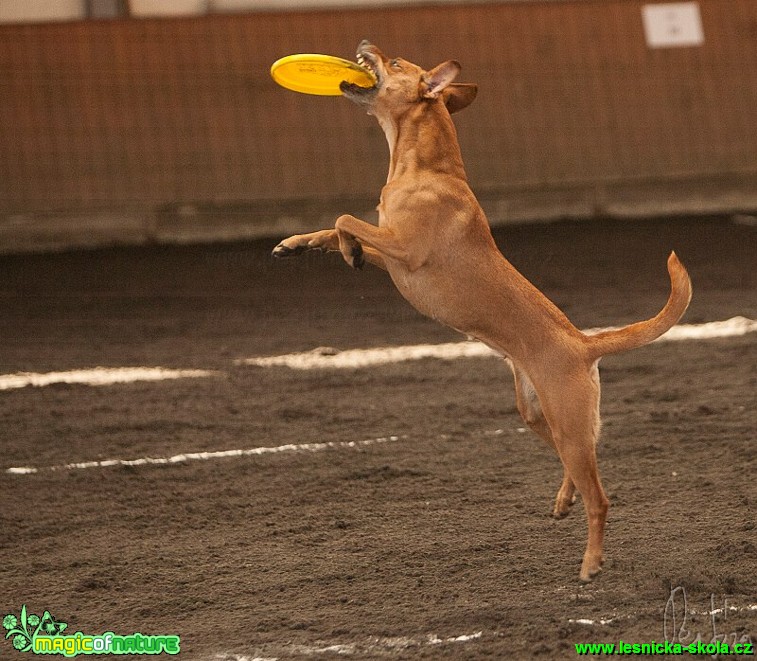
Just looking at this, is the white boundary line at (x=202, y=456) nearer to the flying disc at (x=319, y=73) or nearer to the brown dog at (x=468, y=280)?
the brown dog at (x=468, y=280)

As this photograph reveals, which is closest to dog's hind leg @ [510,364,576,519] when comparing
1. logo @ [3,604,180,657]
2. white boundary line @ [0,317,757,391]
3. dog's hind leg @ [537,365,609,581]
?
dog's hind leg @ [537,365,609,581]

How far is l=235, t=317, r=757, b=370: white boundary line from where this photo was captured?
27.7 feet

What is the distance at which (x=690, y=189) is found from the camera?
12820mm

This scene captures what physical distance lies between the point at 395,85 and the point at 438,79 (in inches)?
6.6

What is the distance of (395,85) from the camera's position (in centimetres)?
470

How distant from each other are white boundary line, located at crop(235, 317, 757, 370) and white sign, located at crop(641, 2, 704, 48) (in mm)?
4659

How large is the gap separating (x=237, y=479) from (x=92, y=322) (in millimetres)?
3538

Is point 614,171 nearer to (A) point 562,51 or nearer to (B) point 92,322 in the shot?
(A) point 562,51

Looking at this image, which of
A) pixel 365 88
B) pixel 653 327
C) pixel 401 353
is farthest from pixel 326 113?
pixel 653 327

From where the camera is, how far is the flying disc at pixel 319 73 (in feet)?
15.1

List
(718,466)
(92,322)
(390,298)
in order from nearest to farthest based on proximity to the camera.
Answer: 1. (718,466)
2. (92,322)
3. (390,298)

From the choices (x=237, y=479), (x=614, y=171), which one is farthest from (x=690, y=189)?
(x=237, y=479)

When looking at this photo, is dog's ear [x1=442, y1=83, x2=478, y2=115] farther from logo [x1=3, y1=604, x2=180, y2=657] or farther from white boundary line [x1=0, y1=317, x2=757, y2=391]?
white boundary line [x1=0, y1=317, x2=757, y2=391]

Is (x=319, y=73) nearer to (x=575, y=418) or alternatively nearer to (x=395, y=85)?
(x=395, y=85)
